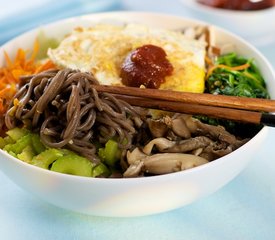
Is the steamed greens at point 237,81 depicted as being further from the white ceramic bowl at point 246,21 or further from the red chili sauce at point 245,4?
the red chili sauce at point 245,4

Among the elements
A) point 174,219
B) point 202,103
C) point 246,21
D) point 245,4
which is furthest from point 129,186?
point 245,4

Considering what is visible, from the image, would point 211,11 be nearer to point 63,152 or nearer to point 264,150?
point 264,150

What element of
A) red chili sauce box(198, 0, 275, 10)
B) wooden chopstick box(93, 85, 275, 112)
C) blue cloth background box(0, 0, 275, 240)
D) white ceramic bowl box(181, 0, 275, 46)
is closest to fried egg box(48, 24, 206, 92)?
wooden chopstick box(93, 85, 275, 112)

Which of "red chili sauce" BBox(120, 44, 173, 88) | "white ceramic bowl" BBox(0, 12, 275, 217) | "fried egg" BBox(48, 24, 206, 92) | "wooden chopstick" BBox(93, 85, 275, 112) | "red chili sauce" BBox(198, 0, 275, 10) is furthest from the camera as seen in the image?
"red chili sauce" BBox(198, 0, 275, 10)

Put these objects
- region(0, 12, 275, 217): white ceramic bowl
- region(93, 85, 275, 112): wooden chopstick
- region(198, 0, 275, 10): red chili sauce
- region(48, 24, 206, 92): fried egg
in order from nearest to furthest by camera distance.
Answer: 1. region(0, 12, 275, 217): white ceramic bowl
2. region(93, 85, 275, 112): wooden chopstick
3. region(48, 24, 206, 92): fried egg
4. region(198, 0, 275, 10): red chili sauce

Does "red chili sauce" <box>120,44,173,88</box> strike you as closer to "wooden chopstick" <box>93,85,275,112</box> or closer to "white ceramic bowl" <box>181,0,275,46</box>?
"wooden chopstick" <box>93,85,275,112</box>
